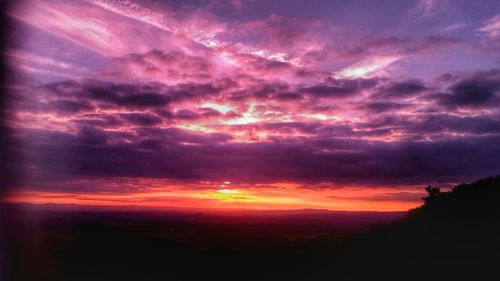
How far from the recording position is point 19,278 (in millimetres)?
30250

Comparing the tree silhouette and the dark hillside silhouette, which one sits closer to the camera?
the dark hillside silhouette

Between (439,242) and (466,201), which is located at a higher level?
(466,201)

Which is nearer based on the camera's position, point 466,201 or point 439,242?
point 439,242

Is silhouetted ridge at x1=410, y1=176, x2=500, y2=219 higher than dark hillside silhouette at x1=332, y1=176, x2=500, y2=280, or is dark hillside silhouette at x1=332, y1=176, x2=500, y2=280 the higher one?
silhouetted ridge at x1=410, y1=176, x2=500, y2=219

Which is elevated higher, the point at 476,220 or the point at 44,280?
the point at 476,220

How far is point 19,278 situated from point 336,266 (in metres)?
23.5

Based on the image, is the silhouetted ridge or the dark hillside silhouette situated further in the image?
the silhouetted ridge

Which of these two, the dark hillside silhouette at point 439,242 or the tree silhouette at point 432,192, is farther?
the tree silhouette at point 432,192

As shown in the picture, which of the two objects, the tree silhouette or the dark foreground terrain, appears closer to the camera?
the dark foreground terrain


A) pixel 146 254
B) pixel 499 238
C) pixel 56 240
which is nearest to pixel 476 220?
pixel 499 238

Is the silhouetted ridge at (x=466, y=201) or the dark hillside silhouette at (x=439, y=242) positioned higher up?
the silhouetted ridge at (x=466, y=201)

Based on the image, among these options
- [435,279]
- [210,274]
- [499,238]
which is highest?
[499,238]

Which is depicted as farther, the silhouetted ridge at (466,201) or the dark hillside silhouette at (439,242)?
the silhouetted ridge at (466,201)

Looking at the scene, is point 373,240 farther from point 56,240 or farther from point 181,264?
point 56,240
